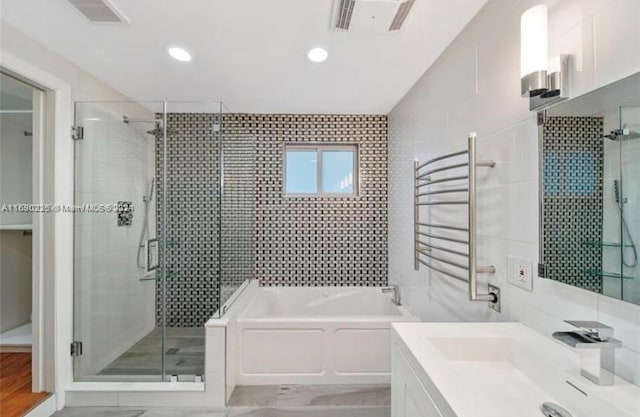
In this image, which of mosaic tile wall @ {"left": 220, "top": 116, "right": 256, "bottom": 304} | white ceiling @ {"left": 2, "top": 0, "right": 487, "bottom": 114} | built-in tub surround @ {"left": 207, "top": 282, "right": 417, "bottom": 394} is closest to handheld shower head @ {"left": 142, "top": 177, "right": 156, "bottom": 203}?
mosaic tile wall @ {"left": 220, "top": 116, "right": 256, "bottom": 304}

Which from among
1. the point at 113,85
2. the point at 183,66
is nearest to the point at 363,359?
the point at 183,66

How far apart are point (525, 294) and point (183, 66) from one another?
2.51 m

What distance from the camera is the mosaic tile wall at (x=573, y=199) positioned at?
3.34 ft

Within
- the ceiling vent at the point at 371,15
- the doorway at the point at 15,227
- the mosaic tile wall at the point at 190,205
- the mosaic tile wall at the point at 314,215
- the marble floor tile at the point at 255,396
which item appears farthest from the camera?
the mosaic tile wall at the point at 314,215

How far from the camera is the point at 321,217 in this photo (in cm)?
352

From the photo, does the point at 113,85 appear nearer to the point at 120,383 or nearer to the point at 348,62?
the point at 348,62

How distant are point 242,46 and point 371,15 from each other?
86 cm

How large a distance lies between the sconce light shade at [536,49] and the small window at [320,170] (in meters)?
2.45

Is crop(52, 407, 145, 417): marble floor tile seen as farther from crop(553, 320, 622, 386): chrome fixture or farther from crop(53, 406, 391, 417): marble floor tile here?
crop(553, 320, 622, 386): chrome fixture

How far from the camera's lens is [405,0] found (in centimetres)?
154

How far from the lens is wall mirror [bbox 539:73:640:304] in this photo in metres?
0.90

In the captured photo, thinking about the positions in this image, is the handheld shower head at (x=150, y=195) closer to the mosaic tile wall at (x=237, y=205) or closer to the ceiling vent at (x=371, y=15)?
the mosaic tile wall at (x=237, y=205)

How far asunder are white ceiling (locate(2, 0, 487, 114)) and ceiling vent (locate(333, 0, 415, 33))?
6 centimetres

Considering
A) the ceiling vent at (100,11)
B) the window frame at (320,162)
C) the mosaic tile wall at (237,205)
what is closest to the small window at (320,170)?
the window frame at (320,162)
